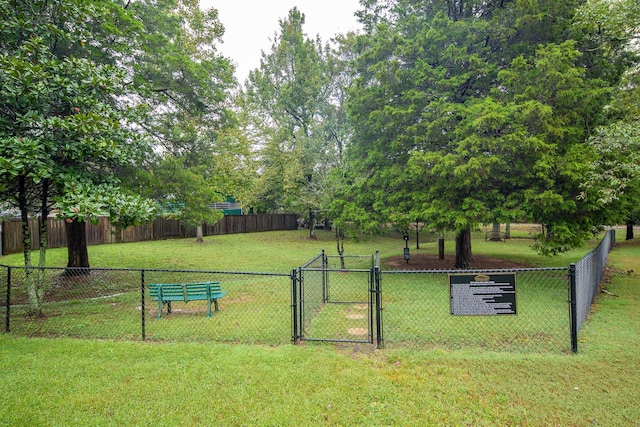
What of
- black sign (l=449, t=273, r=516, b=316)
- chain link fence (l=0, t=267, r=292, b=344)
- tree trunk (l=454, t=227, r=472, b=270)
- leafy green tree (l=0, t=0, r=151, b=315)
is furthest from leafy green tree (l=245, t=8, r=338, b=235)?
black sign (l=449, t=273, r=516, b=316)

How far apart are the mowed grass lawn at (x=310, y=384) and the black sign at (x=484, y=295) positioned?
0.60 m

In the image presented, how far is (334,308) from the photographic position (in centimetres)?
785

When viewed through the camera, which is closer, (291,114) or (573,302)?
(573,302)

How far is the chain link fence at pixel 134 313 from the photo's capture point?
237 inches

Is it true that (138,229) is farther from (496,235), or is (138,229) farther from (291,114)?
(496,235)

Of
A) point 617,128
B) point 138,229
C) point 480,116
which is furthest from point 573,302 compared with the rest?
point 138,229

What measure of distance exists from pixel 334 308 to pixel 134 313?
4175mm

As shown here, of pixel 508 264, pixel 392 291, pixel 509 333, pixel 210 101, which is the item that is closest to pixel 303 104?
pixel 210 101

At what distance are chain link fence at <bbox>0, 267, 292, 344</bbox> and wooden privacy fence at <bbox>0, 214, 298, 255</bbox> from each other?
12.3ft

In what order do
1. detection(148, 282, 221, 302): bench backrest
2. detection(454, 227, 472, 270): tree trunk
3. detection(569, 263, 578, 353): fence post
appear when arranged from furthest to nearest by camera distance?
detection(454, 227, 472, 270): tree trunk, detection(148, 282, 221, 302): bench backrest, detection(569, 263, 578, 353): fence post

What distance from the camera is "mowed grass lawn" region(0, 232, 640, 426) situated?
142 inches

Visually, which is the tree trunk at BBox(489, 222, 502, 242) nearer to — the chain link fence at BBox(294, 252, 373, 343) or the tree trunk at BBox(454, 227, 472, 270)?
the tree trunk at BBox(454, 227, 472, 270)

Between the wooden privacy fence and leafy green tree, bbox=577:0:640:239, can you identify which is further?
the wooden privacy fence

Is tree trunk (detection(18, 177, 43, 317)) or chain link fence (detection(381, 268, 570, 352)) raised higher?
tree trunk (detection(18, 177, 43, 317))
